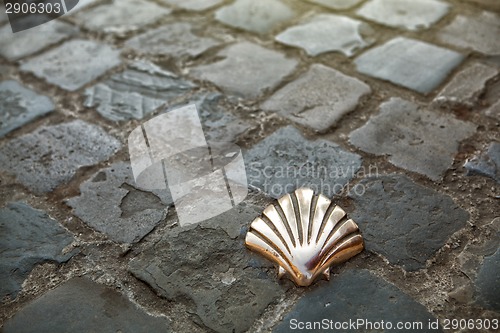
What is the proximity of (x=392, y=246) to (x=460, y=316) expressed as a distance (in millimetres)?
260

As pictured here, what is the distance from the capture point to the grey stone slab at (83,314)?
1.30m

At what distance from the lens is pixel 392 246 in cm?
145

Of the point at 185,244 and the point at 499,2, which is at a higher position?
the point at 499,2

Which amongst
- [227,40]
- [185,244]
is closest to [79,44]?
[227,40]

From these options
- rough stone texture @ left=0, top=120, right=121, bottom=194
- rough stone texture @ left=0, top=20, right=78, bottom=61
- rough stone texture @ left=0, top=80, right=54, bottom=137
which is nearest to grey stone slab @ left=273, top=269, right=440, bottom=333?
rough stone texture @ left=0, top=120, right=121, bottom=194

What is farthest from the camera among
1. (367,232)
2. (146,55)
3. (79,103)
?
(146,55)

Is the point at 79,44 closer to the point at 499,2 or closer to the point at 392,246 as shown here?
the point at 392,246

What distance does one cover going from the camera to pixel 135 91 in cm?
216

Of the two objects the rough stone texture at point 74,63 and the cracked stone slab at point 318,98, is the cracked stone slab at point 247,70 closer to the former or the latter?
the cracked stone slab at point 318,98

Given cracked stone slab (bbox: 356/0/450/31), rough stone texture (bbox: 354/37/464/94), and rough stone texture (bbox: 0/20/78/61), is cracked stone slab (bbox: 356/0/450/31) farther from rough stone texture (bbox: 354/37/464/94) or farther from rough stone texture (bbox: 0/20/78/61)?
rough stone texture (bbox: 0/20/78/61)

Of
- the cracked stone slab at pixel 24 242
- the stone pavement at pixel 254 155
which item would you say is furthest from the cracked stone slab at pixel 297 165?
the cracked stone slab at pixel 24 242

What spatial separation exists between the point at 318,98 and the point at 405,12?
0.94 metres

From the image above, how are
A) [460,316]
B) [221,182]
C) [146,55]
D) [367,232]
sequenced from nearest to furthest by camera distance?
[460,316], [367,232], [221,182], [146,55]

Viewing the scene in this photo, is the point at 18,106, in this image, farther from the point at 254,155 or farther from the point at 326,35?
the point at 326,35
